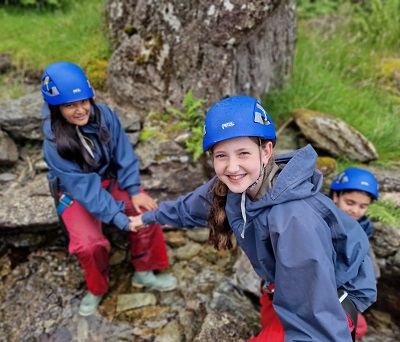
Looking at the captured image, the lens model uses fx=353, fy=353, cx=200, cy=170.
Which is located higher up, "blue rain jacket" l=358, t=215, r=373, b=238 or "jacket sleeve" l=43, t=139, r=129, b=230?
"jacket sleeve" l=43, t=139, r=129, b=230

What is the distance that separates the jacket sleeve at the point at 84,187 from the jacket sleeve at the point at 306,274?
203 centimetres

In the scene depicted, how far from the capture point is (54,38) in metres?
6.56

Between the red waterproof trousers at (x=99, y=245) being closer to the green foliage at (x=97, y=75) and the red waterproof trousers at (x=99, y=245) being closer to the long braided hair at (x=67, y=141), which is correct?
the long braided hair at (x=67, y=141)

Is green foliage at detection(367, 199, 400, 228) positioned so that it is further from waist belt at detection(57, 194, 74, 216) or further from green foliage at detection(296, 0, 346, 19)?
green foliage at detection(296, 0, 346, 19)

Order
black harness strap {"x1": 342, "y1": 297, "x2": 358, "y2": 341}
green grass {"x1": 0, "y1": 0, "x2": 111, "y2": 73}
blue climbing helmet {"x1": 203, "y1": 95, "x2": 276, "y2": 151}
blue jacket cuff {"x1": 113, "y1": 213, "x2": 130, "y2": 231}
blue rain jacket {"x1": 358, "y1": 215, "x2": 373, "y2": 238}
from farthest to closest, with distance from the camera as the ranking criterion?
green grass {"x1": 0, "y1": 0, "x2": 111, "y2": 73}
blue rain jacket {"x1": 358, "y1": 215, "x2": 373, "y2": 238}
blue jacket cuff {"x1": 113, "y1": 213, "x2": 130, "y2": 231}
black harness strap {"x1": 342, "y1": 297, "x2": 358, "y2": 341}
blue climbing helmet {"x1": 203, "y1": 95, "x2": 276, "y2": 151}

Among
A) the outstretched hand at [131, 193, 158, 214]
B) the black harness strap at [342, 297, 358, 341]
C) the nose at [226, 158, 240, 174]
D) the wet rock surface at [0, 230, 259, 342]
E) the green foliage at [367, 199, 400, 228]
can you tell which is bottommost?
the wet rock surface at [0, 230, 259, 342]

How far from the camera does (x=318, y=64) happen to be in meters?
6.95

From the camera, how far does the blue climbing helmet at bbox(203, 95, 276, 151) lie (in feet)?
8.09

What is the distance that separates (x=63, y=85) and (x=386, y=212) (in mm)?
4128

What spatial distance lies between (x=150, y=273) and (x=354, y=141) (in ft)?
11.5

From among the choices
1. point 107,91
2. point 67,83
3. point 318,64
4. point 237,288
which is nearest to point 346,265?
point 237,288

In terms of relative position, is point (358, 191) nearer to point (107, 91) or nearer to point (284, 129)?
point (284, 129)

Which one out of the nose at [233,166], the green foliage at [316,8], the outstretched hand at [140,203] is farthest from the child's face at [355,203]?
the green foliage at [316,8]

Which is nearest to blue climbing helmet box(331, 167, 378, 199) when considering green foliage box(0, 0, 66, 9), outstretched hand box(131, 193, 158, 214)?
outstretched hand box(131, 193, 158, 214)
